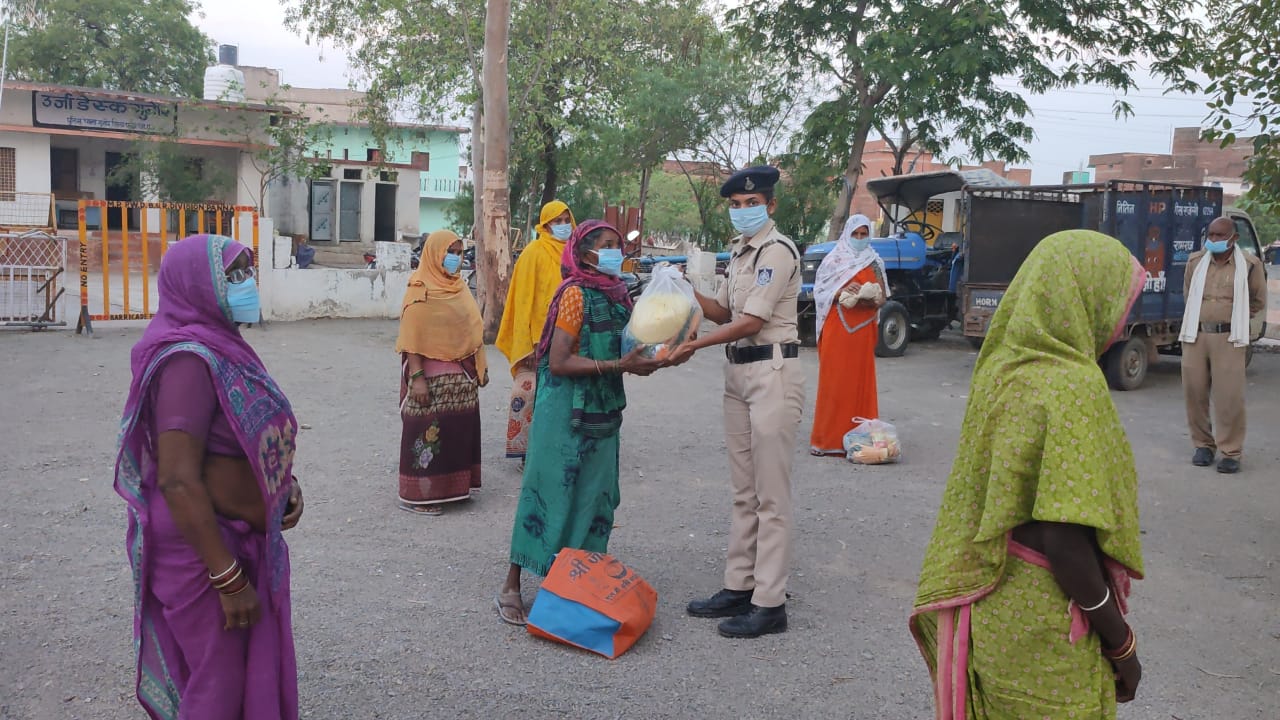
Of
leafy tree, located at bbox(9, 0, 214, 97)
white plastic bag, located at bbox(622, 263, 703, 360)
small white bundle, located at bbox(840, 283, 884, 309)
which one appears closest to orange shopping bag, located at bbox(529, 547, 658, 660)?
white plastic bag, located at bbox(622, 263, 703, 360)

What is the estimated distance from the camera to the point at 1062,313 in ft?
7.07

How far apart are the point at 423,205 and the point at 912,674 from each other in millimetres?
43863

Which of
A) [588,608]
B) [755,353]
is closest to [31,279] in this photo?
[588,608]

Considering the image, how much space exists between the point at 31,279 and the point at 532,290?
9783 millimetres

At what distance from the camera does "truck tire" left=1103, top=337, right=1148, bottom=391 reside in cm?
1174

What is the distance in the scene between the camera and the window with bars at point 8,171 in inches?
889

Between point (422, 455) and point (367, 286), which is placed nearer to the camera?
point (422, 455)

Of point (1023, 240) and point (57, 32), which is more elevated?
point (57, 32)

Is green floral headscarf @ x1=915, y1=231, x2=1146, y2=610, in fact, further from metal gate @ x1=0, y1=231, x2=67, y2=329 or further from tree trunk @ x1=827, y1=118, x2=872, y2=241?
tree trunk @ x1=827, y1=118, x2=872, y2=241

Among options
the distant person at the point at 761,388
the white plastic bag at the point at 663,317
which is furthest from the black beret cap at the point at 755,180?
the white plastic bag at the point at 663,317

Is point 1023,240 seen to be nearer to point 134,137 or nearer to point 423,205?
point 134,137

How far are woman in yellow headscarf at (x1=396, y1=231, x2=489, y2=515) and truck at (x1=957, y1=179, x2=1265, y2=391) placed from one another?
7637 mm

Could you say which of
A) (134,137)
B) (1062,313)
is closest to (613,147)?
(134,137)

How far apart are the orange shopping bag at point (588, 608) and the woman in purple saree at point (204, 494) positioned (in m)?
1.60
